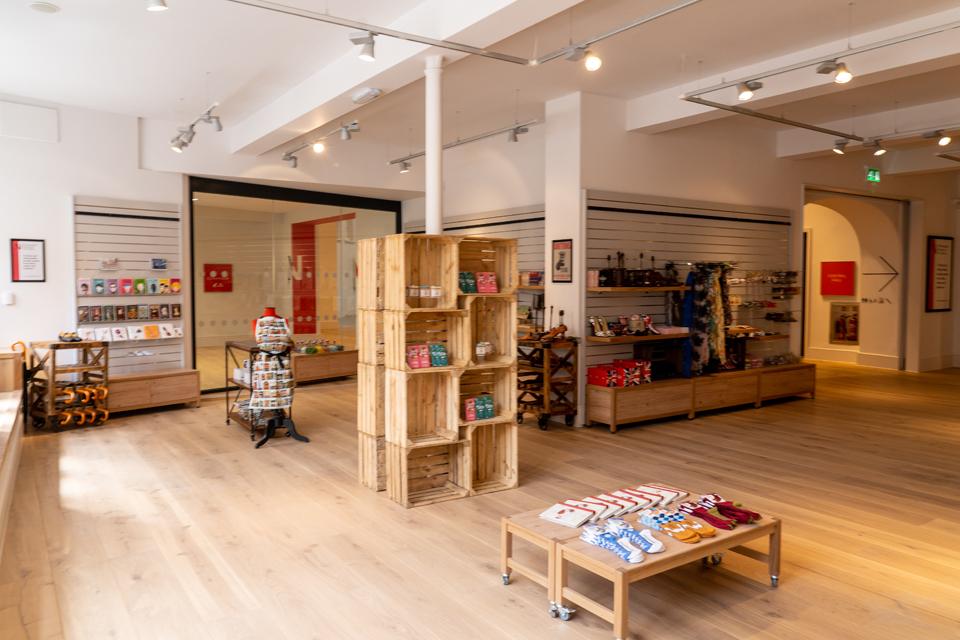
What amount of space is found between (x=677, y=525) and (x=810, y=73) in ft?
16.6

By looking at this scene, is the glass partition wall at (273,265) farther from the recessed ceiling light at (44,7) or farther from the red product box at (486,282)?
the red product box at (486,282)

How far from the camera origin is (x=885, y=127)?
28.8 ft

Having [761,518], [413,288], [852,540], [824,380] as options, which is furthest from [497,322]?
[824,380]

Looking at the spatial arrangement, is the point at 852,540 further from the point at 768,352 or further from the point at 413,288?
the point at 768,352

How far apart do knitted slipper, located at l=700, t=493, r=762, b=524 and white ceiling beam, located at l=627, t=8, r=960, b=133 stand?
4217 millimetres

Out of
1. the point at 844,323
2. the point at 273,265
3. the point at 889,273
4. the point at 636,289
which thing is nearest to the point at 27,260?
the point at 273,265

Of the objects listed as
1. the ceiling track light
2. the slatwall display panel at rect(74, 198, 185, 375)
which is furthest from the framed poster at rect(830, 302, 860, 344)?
the slatwall display panel at rect(74, 198, 185, 375)

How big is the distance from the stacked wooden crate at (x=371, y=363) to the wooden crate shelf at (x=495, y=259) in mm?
706

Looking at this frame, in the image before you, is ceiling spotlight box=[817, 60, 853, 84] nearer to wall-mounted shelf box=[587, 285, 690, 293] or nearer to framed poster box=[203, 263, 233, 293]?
wall-mounted shelf box=[587, 285, 690, 293]

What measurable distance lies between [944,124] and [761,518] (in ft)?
23.5

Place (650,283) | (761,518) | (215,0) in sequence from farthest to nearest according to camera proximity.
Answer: (650,283), (215,0), (761,518)

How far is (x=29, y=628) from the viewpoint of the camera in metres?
3.23

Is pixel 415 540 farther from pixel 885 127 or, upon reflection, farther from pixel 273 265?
pixel 885 127

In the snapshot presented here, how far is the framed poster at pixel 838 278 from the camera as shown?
43.5 ft
